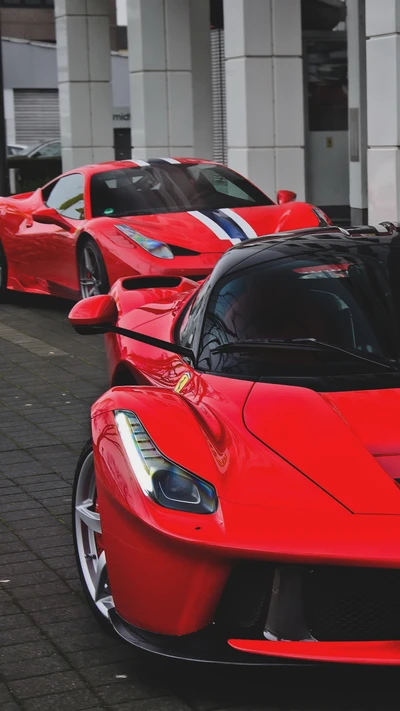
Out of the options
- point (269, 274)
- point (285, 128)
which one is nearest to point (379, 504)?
point (269, 274)

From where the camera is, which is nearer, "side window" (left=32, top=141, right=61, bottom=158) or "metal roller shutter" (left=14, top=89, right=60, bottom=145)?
"side window" (left=32, top=141, right=61, bottom=158)

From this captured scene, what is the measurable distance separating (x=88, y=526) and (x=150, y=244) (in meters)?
6.37

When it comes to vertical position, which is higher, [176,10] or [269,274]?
[176,10]

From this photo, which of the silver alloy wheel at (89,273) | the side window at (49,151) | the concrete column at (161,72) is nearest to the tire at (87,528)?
the silver alloy wheel at (89,273)

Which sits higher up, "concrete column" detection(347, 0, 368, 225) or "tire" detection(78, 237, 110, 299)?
"concrete column" detection(347, 0, 368, 225)

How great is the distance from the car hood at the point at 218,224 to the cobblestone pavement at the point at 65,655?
3566 mm

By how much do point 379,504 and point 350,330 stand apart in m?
1.14

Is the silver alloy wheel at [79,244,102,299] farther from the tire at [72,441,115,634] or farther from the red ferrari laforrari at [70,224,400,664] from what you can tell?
the tire at [72,441,115,634]

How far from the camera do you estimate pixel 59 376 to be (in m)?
9.16

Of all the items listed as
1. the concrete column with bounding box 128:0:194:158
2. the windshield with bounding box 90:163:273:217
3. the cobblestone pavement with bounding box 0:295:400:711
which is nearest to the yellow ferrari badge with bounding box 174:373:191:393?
the cobblestone pavement with bounding box 0:295:400:711

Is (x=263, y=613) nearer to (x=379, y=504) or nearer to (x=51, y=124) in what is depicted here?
(x=379, y=504)

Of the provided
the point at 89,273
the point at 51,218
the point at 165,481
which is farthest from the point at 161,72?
the point at 165,481

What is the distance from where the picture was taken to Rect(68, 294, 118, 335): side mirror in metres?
5.30

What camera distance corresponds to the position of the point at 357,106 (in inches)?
777
